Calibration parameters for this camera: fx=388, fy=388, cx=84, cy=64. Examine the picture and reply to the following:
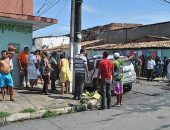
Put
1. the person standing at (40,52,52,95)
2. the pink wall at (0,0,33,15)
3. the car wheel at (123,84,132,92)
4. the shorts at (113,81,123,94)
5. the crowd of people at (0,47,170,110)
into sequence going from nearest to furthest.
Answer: the crowd of people at (0,47,170,110), the shorts at (113,81,123,94), the person standing at (40,52,52,95), the pink wall at (0,0,33,15), the car wheel at (123,84,132,92)

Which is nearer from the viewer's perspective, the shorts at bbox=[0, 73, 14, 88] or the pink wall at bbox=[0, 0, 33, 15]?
the shorts at bbox=[0, 73, 14, 88]

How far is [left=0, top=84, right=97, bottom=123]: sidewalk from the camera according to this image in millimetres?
10655

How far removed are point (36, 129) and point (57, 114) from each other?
1901mm

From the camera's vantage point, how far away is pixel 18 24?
52.7 ft

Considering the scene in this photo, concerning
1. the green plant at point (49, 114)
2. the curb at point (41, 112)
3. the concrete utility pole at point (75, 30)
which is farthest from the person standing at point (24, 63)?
the green plant at point (49, 114)

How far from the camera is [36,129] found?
9344 millimetres

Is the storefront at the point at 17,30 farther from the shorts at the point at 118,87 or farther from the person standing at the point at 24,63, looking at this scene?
the shorts at the point at 118,87

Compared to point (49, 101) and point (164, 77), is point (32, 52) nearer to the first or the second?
point (49, 101)

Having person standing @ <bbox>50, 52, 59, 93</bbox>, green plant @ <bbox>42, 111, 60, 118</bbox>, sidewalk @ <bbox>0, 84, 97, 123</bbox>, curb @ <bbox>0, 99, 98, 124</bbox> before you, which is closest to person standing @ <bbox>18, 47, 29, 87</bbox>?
person standing @ <bbox>50, 52, 59, 93</bbox>

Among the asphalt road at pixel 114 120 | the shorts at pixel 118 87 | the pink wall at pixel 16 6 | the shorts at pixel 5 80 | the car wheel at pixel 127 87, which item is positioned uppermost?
the pink wall at pixel 16 6

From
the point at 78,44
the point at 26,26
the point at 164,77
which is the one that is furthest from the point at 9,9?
the point at 164,77

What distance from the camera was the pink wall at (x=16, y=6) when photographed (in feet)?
51.9

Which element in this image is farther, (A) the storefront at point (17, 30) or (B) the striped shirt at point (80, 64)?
(A) the storefront at point (17, 30)

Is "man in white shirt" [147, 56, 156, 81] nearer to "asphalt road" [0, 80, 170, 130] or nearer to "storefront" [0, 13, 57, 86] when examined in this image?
"storefront" [0, 13, 57, 86]
